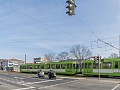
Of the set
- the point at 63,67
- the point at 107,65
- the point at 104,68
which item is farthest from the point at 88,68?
the point at 63,67

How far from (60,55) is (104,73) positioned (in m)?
92.0

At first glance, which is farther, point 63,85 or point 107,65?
point 107,65

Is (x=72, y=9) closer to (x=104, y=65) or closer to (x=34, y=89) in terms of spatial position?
(x=34, y=89)

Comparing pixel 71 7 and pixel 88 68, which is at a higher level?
pixel 71 7

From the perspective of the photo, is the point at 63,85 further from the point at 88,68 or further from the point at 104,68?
the point at 88,68

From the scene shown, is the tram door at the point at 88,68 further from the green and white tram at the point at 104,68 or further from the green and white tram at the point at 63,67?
the green and white tram at the point at 63,67

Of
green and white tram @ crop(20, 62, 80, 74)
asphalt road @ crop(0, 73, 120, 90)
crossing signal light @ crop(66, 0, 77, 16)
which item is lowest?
asphalt road @ crop(0, 73, 120, 90)

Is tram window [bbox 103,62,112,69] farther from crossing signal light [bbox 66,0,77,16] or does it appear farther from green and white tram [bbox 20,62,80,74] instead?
crossing signal light [bbox 66,0,77,16]

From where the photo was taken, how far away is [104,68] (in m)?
42.7

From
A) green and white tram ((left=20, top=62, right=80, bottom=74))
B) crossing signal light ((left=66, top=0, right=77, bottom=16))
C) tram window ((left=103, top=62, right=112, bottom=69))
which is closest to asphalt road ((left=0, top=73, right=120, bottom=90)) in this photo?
tram window ((left=103, top=62, right=112, bottom=69))

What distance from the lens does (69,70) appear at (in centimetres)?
5291

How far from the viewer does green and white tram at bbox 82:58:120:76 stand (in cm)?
4036

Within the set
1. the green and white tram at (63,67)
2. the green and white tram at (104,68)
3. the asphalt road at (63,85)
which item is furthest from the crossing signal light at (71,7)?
the green and white tram at (63,67)

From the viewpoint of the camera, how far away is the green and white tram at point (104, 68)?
40359mm
